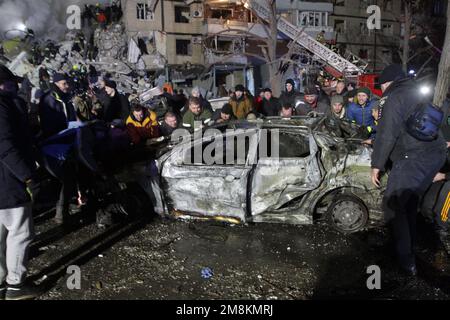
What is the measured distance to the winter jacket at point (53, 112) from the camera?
186 inches

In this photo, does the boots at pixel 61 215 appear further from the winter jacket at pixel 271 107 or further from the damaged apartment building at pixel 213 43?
the damaged apartment building at pixel 213 43

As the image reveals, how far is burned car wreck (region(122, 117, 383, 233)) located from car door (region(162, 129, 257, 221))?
0.04 ft

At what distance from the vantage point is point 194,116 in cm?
671

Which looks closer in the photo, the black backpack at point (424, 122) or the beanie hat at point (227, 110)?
the black backpack at point (424, 122)

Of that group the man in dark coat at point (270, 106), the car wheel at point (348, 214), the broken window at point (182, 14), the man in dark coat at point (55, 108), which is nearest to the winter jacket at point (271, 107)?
the man in dark coat at point (270, 106)

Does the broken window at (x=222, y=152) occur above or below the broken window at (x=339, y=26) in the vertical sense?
below

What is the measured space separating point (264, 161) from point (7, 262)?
2.93 meters

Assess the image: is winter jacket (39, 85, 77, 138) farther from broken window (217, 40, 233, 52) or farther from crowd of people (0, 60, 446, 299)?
broken window (217, 40, 233, 52)

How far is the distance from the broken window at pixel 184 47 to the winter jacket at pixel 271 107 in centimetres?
2081

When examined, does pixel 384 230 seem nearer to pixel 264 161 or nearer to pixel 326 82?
pixel 264 161

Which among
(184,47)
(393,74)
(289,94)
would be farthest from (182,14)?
(393,74)

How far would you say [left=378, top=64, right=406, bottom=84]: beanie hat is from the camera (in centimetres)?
345

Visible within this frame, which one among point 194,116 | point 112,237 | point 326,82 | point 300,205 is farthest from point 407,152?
point 326,82

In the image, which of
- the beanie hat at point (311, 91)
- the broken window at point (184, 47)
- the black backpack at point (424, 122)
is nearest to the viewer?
the black backpack at point (424, 122)
